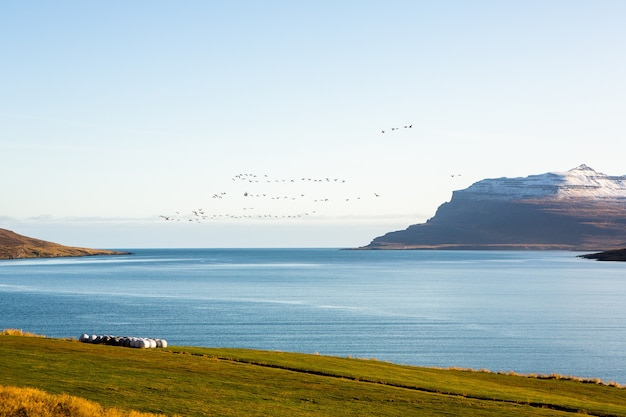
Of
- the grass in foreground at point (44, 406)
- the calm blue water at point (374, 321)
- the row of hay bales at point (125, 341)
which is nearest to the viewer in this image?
the grass in foreground at point (44, 406)

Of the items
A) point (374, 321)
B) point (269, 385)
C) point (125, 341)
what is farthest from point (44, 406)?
point (374, 321)

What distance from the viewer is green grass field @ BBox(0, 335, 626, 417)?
3209 centimetres

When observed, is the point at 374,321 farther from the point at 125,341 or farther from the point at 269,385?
the point at 269,385

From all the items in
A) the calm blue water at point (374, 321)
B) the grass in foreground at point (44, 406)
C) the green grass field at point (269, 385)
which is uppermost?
the grass in foreground at point (44, 406)

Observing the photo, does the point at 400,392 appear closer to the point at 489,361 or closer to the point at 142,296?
the point at 489,361

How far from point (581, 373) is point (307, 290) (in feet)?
375

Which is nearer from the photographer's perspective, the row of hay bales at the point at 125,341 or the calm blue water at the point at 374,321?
the row of hay bales at the point at 125,341

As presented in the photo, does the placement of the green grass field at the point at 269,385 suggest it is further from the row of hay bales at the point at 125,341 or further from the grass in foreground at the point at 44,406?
the grass in foreground at the point at 44,406

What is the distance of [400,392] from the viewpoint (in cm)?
3828

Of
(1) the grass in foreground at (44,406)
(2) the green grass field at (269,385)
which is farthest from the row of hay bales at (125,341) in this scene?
(1) the grass in foreground at (44,406)

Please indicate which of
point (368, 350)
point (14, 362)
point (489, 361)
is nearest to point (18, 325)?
point (368, 350)

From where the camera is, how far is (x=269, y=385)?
37.5 m

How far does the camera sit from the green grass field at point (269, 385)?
32.1 meters

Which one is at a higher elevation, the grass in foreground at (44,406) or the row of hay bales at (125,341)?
the grass in foreground at (44,406)
